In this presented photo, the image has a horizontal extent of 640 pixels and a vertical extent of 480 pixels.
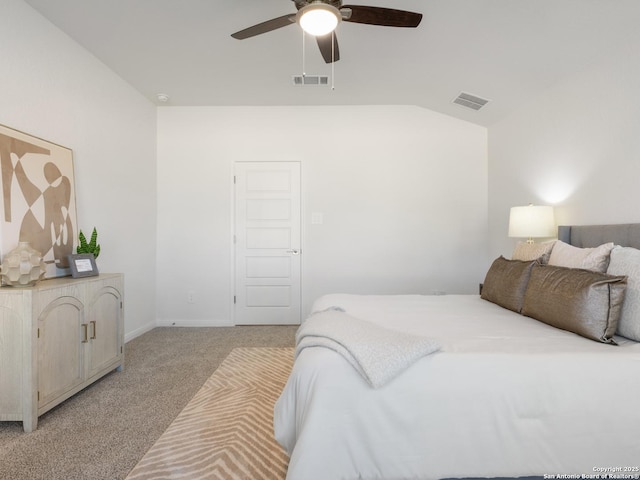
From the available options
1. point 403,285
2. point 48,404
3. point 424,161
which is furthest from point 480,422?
point 424,161

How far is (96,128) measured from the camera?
10.1 ft

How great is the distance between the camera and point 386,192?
4.14 metres

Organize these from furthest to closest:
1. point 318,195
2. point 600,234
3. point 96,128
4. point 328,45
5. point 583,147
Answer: point 318,195 < point 96,128 < point 583,147 < point 600,234 < point 328,45

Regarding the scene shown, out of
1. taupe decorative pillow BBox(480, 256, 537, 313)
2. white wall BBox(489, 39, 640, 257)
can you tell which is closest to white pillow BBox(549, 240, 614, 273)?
taupe decorative pillow BBox(480, 256, 537, 313)

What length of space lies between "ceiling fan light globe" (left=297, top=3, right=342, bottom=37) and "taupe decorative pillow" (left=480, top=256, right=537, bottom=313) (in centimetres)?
187

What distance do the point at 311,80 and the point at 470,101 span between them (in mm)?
1713

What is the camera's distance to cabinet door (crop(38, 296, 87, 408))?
1.94 m

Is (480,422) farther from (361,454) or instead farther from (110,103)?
(110,103)

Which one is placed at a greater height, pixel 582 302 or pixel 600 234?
pixel 600 234

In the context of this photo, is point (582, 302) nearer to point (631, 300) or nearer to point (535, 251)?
point (631, 300)

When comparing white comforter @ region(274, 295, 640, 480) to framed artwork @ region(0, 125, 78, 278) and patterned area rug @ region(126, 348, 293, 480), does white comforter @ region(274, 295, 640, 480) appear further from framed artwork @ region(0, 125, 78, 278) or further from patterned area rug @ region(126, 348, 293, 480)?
framed artwork @ region(0, 125, 78, 278)

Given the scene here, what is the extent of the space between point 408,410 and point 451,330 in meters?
0.60

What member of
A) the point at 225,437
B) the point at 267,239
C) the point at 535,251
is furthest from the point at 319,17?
the point at 267,239

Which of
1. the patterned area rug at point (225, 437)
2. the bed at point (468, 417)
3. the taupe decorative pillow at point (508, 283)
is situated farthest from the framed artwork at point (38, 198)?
the taupe decorative pillow at point (508, 283)
